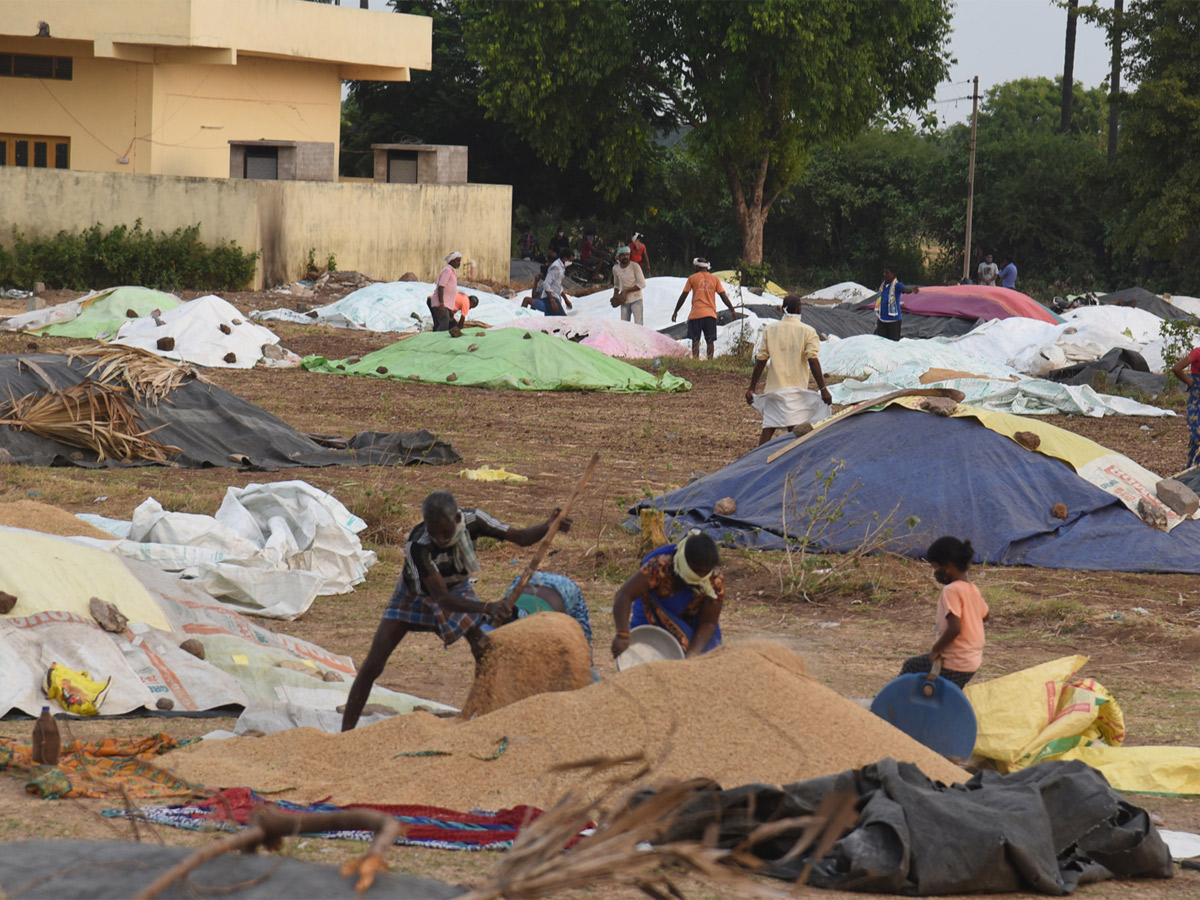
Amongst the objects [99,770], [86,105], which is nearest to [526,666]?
[99,770]

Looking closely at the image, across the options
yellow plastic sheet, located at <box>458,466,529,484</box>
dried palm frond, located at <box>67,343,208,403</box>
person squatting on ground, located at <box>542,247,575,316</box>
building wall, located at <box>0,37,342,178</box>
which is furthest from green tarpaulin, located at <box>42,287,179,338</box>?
building wall, located at <box>0,37,342,178</box>

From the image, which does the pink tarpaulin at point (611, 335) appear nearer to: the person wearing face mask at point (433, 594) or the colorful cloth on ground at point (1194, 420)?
the colorful cloth on ground at point (1194, 420)

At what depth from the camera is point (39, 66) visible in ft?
88.4

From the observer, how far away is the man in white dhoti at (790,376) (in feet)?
34.7

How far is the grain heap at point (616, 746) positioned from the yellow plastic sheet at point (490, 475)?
19.6 feet

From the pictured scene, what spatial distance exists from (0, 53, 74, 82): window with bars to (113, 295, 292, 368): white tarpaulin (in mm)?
12085

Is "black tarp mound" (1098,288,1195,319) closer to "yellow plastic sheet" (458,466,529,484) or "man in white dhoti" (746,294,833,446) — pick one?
"man in white dhoti" (746,294,833,446)

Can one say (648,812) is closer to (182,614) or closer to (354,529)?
(182,614)

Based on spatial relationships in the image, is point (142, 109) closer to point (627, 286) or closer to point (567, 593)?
point (627, 286)

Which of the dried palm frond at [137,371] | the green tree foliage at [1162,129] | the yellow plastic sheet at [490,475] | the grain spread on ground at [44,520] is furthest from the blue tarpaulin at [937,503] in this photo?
the green tree foliage at [1162,129]

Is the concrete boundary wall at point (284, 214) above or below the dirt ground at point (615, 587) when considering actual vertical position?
above

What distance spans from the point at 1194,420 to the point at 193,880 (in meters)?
10.1

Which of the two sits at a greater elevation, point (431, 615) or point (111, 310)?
point (111, 310)

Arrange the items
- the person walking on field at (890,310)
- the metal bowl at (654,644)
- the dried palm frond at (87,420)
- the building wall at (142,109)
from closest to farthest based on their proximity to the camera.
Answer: the metal bowl at (654,644) → the dried palm frond at (87,420) → the person walking on field at (890,310) → the building wall at (142,109)
